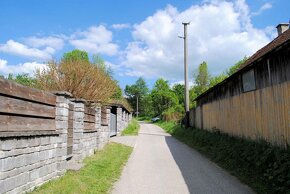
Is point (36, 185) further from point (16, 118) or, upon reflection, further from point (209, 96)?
point (209, 96)

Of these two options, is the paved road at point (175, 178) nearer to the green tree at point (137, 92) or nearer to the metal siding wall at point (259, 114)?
the metal siding wall at point (259, 114)

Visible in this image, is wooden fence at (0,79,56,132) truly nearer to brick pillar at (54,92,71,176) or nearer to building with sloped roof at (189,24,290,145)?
brick pillar at (54,92,71,176)

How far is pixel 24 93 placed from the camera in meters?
5.91

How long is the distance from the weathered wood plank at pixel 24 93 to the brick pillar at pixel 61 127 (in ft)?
1.09

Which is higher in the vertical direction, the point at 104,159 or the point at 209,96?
the point at 209,96

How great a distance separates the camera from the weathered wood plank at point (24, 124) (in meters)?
5.09

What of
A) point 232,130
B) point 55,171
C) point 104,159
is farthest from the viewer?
point 232,130

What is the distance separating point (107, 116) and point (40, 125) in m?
10.6

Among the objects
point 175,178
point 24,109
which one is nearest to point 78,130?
point 175,178

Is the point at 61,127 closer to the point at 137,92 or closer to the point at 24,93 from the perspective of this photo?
the point at 24,93

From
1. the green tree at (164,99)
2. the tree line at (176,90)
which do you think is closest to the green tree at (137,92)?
the tree line at (176,90)

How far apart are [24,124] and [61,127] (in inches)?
83.4

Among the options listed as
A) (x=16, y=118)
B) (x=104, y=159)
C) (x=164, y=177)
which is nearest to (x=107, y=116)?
(x=104, y=159)

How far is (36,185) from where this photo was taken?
6301mm
